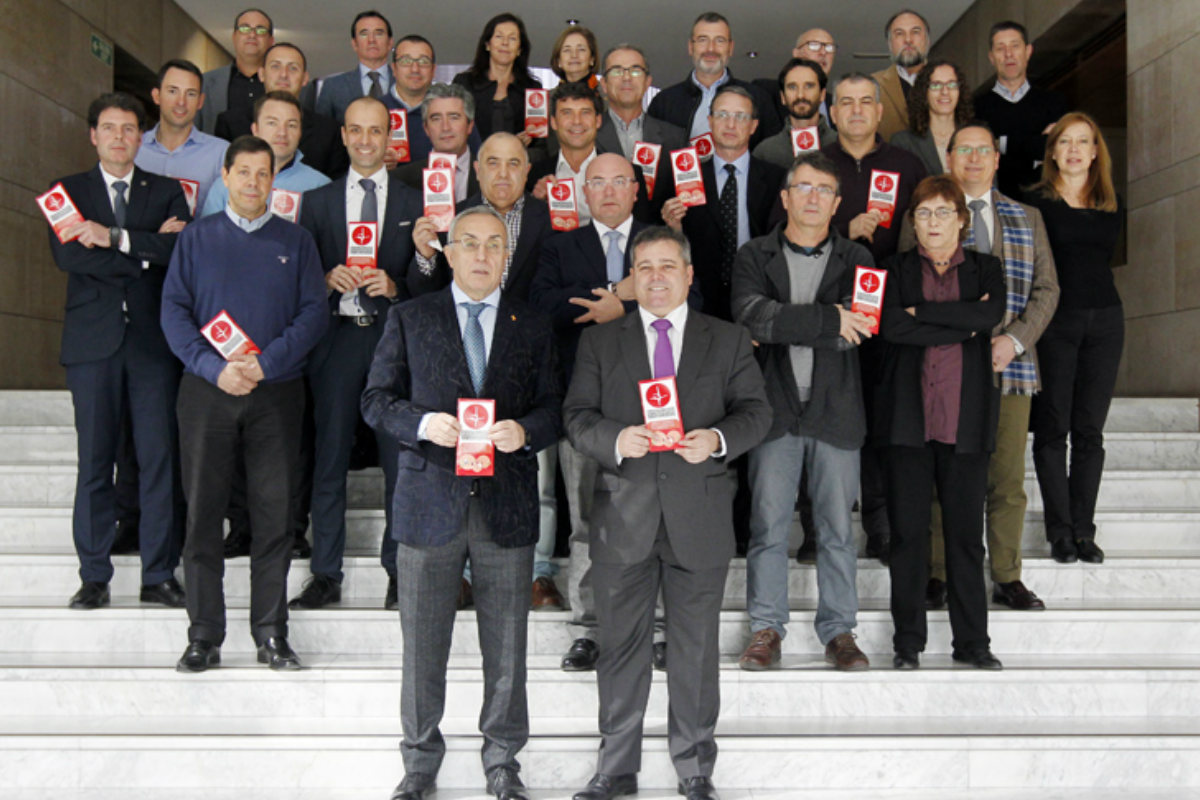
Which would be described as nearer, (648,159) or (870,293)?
Answer: (870,293)

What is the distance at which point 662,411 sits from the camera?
3.27 metres

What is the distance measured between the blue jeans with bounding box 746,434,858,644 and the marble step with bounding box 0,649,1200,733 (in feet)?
0.79

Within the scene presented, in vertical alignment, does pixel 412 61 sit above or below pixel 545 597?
above

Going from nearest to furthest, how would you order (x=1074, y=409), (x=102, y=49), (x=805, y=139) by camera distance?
(x=1074, y=409) < (x=805, y=139) < (x=102, y=49)

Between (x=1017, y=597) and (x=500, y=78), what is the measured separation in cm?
376

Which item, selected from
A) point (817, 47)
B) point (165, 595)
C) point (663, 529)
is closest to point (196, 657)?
point (165, 595)

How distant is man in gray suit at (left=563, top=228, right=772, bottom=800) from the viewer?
3.45 m

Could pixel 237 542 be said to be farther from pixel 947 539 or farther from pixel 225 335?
pixel 947 539

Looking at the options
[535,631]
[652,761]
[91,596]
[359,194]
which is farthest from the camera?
[359,194]

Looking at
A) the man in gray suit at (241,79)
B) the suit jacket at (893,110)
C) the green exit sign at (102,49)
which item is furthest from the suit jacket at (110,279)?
the green exit sign at (102,49)

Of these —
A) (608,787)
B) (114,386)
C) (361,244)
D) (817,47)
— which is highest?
(817,47)

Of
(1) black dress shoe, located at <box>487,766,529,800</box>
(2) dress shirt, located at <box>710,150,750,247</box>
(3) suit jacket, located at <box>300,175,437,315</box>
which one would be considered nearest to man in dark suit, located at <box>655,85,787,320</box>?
(2) dress shirt, located at <box>710,150,750,247</box>

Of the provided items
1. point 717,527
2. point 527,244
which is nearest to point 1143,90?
point 527,244

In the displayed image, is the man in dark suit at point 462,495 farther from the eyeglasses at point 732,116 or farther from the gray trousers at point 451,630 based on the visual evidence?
the eyeglasses at point 732,116
